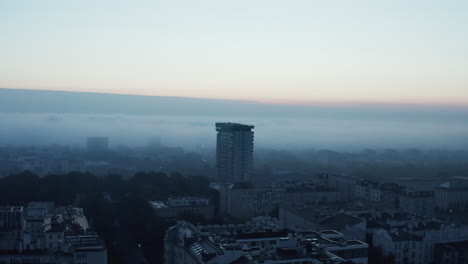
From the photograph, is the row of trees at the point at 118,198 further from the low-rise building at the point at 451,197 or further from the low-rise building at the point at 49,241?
the low-rise building at the point at 451,197

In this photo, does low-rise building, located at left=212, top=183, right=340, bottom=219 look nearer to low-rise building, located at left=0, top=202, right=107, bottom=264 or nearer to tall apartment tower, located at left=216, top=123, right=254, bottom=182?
tall apartment tower, located at left=216, top=123, right=254, bottom=182

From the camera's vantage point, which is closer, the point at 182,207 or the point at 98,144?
the point at 182,207

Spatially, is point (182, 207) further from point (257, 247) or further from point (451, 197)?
point (451, 197)

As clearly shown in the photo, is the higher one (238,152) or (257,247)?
(238,152)

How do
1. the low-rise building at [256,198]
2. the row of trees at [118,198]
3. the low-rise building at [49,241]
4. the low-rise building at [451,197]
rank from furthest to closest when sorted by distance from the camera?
the low-rise building at [451,197] → the low-rise building at [256,198] → the row of trees at [118,198] → the low-rise building at [49,241]

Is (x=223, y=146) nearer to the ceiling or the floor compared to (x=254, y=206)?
nearer to the ceiling

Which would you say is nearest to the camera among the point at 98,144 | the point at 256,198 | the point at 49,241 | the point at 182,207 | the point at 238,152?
the point at 49,241

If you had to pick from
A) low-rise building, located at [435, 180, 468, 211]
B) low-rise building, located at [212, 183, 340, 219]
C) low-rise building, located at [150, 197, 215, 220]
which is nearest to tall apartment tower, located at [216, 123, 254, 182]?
low-rise building, located at [212, 183, 340, 219]

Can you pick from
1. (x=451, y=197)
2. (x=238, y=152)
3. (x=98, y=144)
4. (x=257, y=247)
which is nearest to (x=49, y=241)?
(x=257, y=247)

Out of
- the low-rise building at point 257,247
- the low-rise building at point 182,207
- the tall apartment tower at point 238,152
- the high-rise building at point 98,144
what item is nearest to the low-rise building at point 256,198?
the low-rise building at point 182,207

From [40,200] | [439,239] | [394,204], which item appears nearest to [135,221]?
[40,200]

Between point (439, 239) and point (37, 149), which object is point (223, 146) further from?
point (37, 149)
